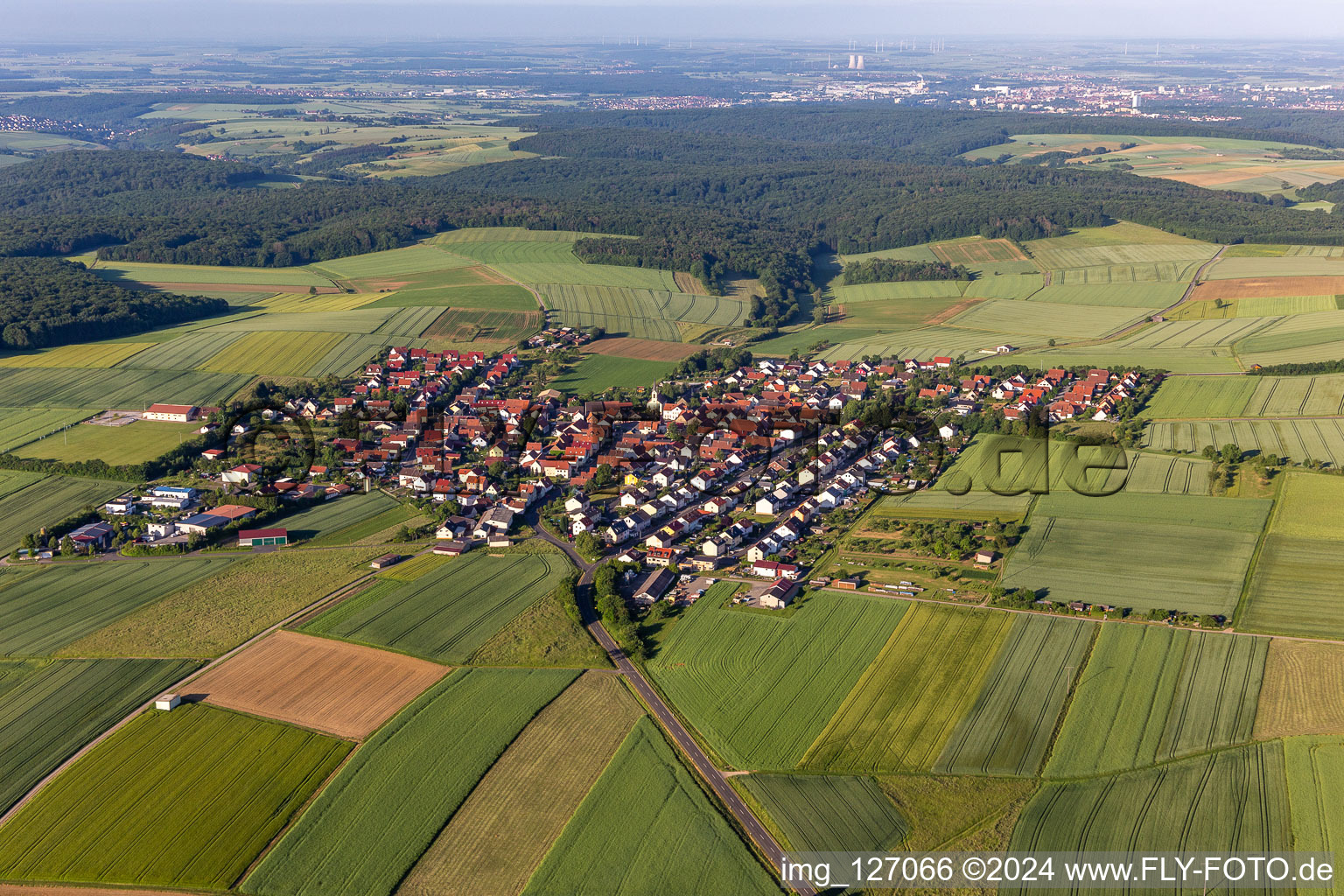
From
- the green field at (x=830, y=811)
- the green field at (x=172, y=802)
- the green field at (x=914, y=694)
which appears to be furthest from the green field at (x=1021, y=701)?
the green field at (x=172, y=802)

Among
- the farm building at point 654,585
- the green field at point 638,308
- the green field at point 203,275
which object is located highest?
the green field at point 203,275

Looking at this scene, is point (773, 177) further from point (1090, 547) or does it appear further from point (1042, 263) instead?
point (1090, 547)

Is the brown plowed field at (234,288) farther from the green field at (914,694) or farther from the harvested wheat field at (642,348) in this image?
the green field at (914,694)

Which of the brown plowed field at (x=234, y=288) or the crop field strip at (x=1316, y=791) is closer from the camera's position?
the crop field strip at (x=1316, y=791)

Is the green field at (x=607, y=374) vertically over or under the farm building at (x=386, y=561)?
over

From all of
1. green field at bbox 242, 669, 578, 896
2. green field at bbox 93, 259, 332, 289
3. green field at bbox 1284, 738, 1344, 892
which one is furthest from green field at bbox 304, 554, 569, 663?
green field at bbox 93, 259, 332, 289

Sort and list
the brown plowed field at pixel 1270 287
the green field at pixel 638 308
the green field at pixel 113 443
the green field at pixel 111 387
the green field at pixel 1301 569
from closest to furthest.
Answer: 1. the green field at pixel 1301 569
2. the green field at pixel 113 443
3. the green field at pixel 111 387
4. the brown plowed field at pixel 1270 287
5. the green field at pixel 638 308

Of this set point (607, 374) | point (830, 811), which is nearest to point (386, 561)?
point (830, 811)

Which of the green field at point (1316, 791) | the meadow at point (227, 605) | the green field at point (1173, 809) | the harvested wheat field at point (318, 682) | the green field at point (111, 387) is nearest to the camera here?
the green field at point (1316, 791)
